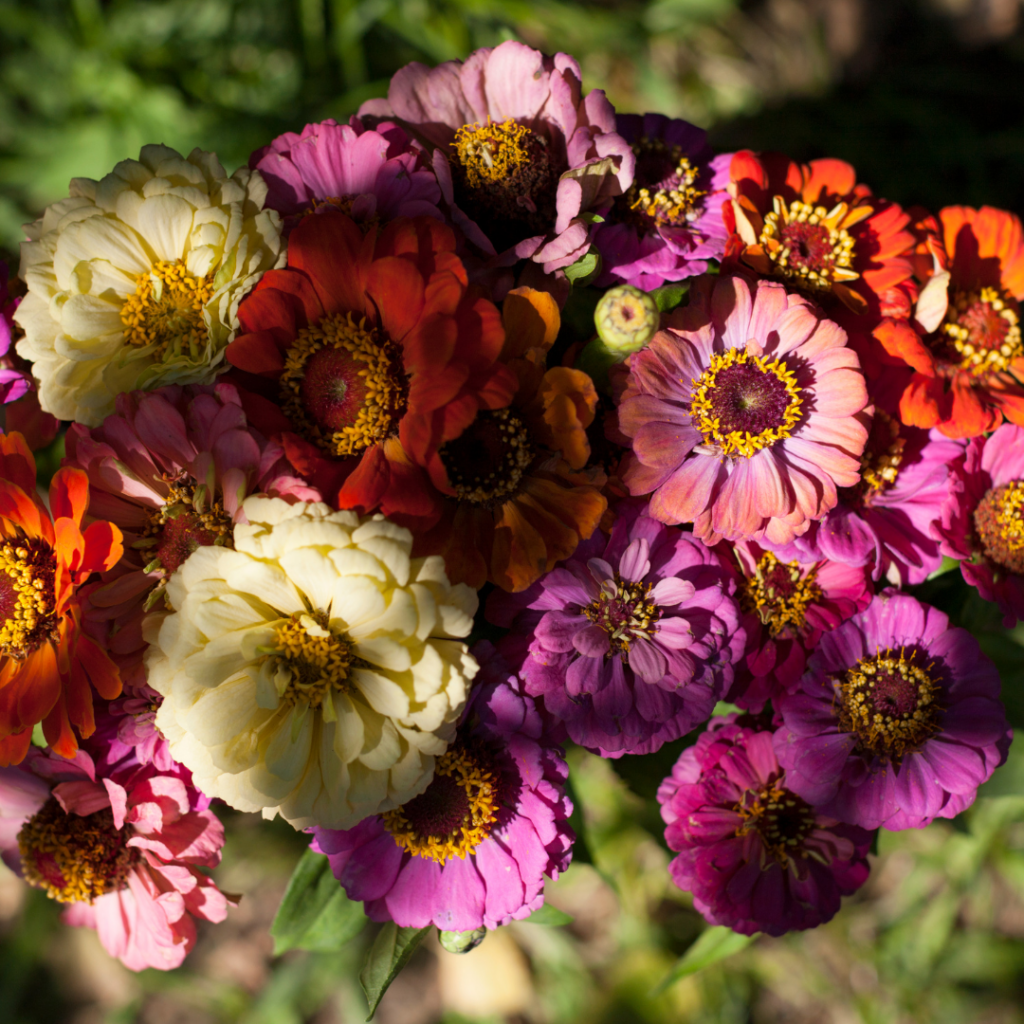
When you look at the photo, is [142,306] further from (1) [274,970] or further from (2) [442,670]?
(1) [274,970]

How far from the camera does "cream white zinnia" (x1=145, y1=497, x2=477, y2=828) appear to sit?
1146 millimetres

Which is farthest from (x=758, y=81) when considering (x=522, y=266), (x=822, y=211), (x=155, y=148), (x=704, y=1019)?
(x=704, y=1019)

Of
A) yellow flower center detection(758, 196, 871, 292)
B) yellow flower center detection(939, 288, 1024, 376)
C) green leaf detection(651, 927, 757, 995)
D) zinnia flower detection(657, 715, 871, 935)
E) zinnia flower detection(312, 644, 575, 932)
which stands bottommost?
green leaf detection(651, 927, 757, 995)

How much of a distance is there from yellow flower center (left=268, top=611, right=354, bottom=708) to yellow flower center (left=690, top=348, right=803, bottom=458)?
67 centimetres

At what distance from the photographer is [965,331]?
1.58 meters

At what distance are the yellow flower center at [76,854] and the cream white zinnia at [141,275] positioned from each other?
2.52ft

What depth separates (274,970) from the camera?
2979 millimetres

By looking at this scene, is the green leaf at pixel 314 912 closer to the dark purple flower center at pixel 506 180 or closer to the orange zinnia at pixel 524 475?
the orange zinnia at pixel 524 475

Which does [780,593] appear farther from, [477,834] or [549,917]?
[549,917]

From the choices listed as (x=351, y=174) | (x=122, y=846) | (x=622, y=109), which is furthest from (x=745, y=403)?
Result: (x=622, y=109)

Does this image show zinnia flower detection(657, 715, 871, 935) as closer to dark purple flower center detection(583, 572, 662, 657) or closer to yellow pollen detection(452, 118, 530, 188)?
dark purple flower center detection(583, 572, 662, 657)

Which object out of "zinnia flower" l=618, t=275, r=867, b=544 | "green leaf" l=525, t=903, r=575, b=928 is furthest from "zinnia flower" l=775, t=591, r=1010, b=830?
"green leaf" l=525, t=903, r=575, b=928

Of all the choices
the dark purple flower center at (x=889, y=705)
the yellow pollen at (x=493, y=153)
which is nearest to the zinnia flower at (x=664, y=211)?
the yellow pollen at (x=493, y=153)

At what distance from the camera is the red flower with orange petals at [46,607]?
1.24 meters
